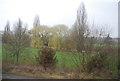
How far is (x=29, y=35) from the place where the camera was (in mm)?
2826

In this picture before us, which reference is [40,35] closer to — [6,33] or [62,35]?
[62,35]

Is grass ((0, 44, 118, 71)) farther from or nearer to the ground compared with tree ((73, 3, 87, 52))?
nearer to the ground

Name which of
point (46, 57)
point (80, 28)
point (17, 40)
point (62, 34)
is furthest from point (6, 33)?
point (80, 28)

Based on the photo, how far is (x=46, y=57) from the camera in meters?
2.90

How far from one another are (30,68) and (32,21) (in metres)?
0.93

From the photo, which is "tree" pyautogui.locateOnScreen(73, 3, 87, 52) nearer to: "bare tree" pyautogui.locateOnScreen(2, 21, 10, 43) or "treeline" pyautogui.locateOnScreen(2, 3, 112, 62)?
"treeline" pyautogui.locateOnScreen(2, 3, 112, 62)

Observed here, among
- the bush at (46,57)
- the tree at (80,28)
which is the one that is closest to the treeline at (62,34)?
the tree at (80,28)

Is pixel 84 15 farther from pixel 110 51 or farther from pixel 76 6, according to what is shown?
pixel 110 51

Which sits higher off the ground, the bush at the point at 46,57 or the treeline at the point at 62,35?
the treeline at the point at 62,35

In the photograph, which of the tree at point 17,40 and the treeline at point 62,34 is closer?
the treeline at point 62,34

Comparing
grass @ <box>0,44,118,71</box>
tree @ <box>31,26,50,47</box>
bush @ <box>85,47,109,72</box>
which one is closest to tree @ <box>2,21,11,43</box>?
grass @ <box>0,44,118,71</box>

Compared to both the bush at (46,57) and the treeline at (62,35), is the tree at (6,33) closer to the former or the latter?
the treeline at (62,35)

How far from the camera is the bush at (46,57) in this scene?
9.32 ft

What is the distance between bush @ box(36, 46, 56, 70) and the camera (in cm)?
284
